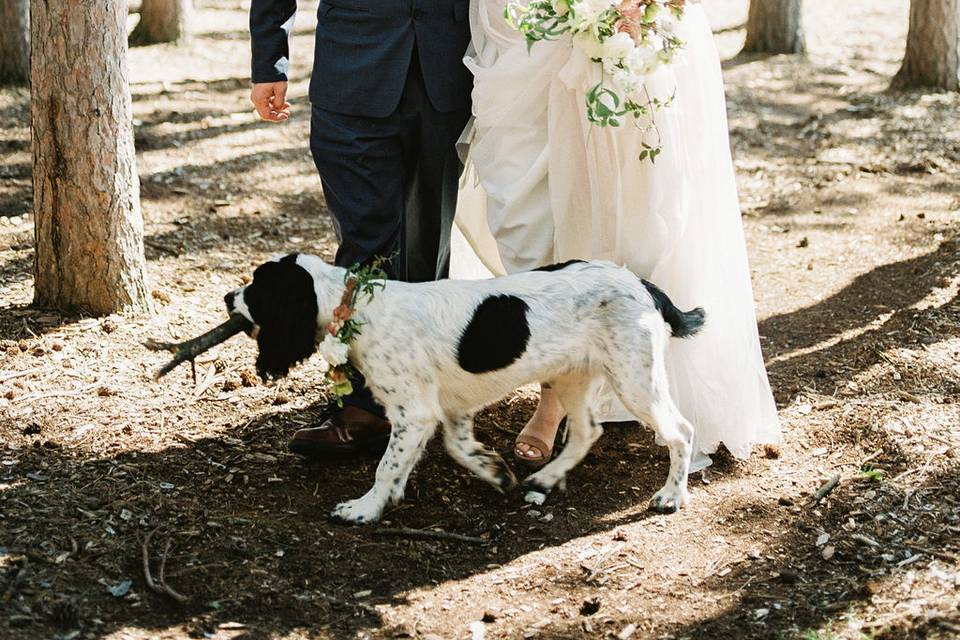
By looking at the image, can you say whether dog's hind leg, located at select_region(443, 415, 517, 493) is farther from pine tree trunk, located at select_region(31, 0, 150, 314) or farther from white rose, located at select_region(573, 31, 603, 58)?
pine tree trunk, located at select_region(31, 0, 150, 314)

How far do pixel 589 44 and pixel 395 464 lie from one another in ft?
5.81

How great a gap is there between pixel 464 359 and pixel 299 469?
1.02m

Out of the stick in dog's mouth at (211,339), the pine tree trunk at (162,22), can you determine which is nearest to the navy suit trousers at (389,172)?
the stick in dog's mouth at (211,339)

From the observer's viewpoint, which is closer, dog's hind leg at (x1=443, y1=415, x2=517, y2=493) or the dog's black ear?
the dog's black ear

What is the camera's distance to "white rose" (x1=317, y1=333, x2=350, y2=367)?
13.1 ft

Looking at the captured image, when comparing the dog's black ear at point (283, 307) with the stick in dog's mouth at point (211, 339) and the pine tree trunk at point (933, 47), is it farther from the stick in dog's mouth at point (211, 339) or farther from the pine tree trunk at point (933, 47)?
the pine tree trunk at point (933, 47)

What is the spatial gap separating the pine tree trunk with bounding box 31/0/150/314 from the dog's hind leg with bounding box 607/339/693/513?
291cm

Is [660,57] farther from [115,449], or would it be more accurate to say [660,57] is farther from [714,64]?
[115,449]

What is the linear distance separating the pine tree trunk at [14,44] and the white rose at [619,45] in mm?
7877

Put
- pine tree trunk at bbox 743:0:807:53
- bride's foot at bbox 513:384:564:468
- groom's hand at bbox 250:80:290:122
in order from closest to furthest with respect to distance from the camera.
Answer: groom's hand at bbox 250:80:290:122 → bride's foot at bbox 513:384:564:468 → pine tree trunk at bbox 743:0:807:53

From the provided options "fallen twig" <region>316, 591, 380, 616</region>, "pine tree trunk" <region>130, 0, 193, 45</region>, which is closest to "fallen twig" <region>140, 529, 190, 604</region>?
"fallen twig" <region>316, 591, 380, 616</region>

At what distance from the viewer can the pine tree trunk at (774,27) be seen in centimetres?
1394

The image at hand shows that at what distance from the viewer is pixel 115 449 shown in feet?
15.5

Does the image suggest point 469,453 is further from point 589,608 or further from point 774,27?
point 774,27
